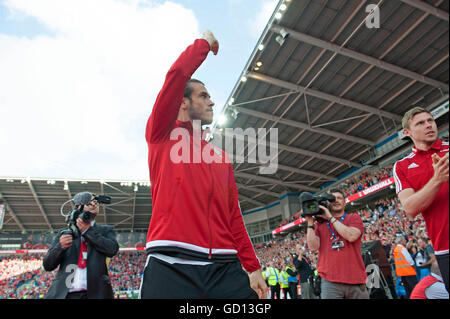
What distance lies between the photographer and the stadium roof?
1245 cm

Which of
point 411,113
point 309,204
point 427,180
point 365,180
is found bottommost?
point 427,180

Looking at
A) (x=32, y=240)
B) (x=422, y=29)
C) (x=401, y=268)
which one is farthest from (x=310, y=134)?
(x=32, y=240)

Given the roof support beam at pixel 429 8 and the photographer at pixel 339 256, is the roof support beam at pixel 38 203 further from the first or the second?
the roof support beam at pixel 429 8

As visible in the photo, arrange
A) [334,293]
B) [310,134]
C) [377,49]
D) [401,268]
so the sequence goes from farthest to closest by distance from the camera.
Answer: [310,134] → [377,49] → [401,268] → [334,293]

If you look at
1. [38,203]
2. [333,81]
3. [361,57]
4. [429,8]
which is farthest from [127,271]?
[429,8]

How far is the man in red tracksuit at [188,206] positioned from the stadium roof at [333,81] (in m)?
12.4

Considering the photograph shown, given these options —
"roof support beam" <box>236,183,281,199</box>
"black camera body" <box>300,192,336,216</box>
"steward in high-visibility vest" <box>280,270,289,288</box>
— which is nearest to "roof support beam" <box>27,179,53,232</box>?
"roof support beam" <box>236,183,281,199</box>

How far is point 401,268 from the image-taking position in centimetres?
655

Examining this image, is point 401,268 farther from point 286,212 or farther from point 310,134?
point 286,212

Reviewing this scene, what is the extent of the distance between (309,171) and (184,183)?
2688cm

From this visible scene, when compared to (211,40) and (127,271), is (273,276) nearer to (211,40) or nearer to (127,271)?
(211,40)

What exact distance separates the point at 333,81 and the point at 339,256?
14.4 m

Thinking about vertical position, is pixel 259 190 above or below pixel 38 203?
above

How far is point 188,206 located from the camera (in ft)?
4.79
